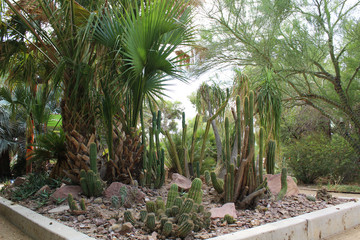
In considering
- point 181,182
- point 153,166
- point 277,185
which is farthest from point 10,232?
point 277,185

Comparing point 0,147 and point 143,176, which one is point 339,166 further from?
point 0,147

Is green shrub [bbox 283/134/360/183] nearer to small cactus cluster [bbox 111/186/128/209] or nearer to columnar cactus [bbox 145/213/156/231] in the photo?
small cactus cluster [bbox 111/186/128/209]

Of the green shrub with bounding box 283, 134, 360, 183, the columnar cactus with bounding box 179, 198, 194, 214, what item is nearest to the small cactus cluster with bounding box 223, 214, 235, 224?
the columnar cactus with bounding box 179, 198, 194, 214

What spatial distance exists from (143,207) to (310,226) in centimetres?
194

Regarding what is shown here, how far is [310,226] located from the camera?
3.31 metres

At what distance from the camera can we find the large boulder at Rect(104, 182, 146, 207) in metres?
4.05

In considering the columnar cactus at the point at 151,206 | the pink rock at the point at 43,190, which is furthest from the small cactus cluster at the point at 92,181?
the columnar cactus at the point at 151,206

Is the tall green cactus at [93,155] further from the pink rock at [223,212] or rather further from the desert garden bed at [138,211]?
the pink rock at [223,212]

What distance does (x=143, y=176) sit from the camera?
4.71m

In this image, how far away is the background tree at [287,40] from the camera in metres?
7.48

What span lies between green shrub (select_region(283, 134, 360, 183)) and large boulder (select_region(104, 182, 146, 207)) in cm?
707

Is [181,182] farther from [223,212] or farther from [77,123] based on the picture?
[77,123]

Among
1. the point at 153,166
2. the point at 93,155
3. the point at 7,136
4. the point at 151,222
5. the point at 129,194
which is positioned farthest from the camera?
the point at 7,136

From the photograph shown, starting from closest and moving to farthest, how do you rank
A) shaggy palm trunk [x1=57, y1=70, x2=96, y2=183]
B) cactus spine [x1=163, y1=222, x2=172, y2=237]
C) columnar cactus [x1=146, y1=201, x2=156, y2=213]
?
cactus spine [x1=163, y1=222, x2=172, y2=237]
columnar cactus [x1=146, y1=201, x2=156, y2=213]
shaggy palm trunk [x1=57, y1=70, x2=96, y2=183]
